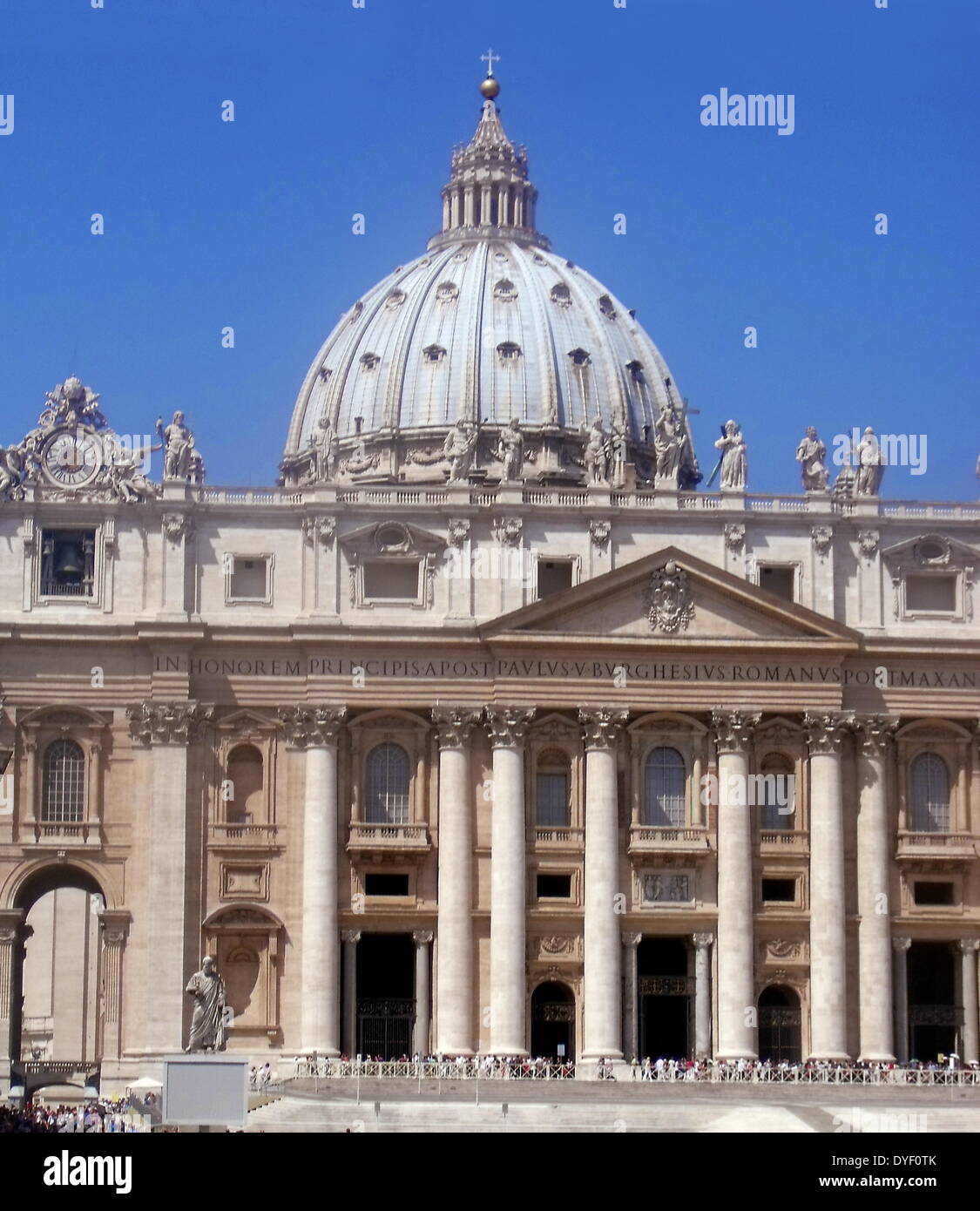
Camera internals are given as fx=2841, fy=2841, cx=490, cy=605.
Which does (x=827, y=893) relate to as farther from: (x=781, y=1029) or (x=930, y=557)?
(x=930, y=557)

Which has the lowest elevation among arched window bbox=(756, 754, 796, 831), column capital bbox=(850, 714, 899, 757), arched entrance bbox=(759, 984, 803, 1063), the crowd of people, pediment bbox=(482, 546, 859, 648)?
the crowd of people

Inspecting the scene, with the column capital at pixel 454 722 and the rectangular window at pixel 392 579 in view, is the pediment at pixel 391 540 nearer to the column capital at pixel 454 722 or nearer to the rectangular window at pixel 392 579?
the rectangular window at pixel 392 579

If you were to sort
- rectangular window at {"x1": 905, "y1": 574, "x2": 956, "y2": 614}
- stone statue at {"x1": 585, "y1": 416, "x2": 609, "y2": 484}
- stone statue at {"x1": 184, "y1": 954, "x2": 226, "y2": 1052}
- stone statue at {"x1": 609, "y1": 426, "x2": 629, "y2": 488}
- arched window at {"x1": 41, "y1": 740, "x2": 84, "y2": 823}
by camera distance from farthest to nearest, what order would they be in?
stone statue at {"x1": 609, "y1": 426, "x2": 629, "y2": 488}
rectangular window at {"x1": 905, "y1": 574, "x2": 956, "y2": 614}
stone statue at {"x1": 585, "y1": 416, "x2": 609, "y2": 484}
arched window at {"x1": 41, "y1": 740, "x2": 84, "y2": 823}
stone statue at {"x1": 184, "y1": 954, "x2": 226, "y2": 1052}

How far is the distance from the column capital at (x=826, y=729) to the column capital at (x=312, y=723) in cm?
1369

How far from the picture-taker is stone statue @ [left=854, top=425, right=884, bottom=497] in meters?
85.6

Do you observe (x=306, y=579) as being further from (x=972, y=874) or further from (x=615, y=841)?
(x=972, y=874)

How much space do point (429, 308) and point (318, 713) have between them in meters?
60.3

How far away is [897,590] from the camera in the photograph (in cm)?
8544

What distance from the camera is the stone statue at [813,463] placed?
281ft

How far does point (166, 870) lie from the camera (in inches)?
3199

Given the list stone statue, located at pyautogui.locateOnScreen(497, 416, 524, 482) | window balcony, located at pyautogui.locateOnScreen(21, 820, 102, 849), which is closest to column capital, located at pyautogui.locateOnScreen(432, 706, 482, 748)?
stone statue, located at pyautogui.locateOnScreen(497, 416, 524, 482)

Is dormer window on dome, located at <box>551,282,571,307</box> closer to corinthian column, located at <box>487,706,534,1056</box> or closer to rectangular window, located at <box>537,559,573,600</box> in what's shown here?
rectangular window, located at <box>537,559,573,600</box>

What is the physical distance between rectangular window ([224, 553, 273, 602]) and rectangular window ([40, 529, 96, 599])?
4.03 m
